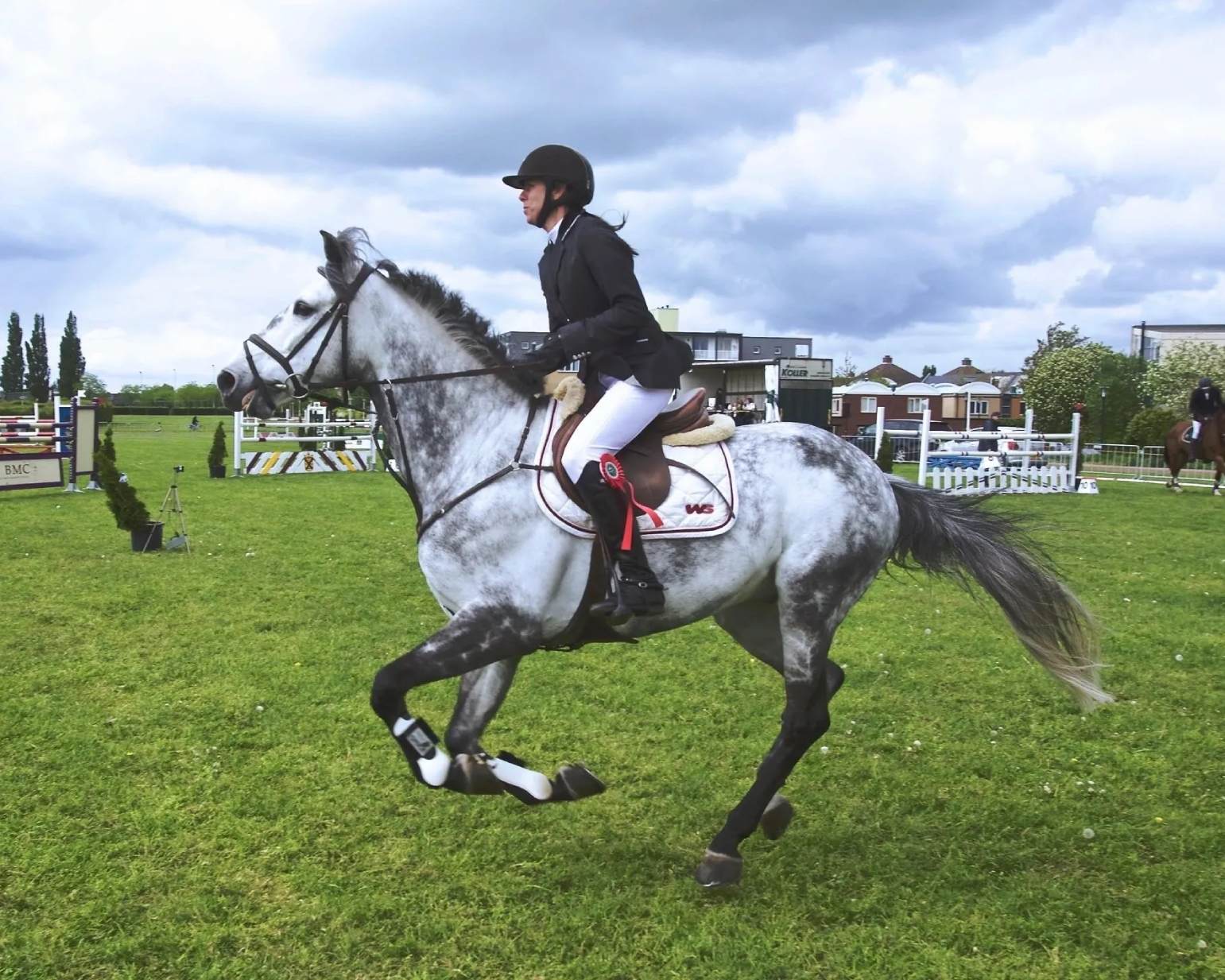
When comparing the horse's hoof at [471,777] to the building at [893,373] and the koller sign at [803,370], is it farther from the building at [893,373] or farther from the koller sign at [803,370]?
the building at [893,373]

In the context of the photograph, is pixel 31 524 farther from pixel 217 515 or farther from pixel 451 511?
pixel 451 511

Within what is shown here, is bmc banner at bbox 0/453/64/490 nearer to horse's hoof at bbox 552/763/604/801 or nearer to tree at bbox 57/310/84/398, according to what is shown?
horse's hoof at bbox 552/763/604/801

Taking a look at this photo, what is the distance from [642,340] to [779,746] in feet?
6.85

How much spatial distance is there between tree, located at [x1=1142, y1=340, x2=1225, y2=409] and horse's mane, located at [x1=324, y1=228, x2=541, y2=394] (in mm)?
55194

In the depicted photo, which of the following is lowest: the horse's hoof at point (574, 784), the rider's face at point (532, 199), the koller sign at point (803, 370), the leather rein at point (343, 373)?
the horse's hoof at point (574, 784)

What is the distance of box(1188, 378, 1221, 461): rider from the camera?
2378 centimetres

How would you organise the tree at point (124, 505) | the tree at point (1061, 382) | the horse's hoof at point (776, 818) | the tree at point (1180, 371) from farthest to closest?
1. the tree at point (1061, 382)
2. the tree at point (1180, 371)
3. the tree at point (124, 505)
4. the horse's hoof at point (776, 818)

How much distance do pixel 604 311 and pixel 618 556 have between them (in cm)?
116

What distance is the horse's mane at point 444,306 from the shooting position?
4.66 m

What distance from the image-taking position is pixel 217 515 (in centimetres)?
1689

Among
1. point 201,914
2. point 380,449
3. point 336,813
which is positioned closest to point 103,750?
point 336,813

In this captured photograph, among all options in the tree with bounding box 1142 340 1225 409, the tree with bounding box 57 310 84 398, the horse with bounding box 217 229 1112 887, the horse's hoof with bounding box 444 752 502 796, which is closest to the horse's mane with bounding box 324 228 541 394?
the horse with bounding box 217 229 1112 887

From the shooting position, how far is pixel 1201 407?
942 inches

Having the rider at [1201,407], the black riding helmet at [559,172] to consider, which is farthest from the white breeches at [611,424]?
the rider at [1201,407]
